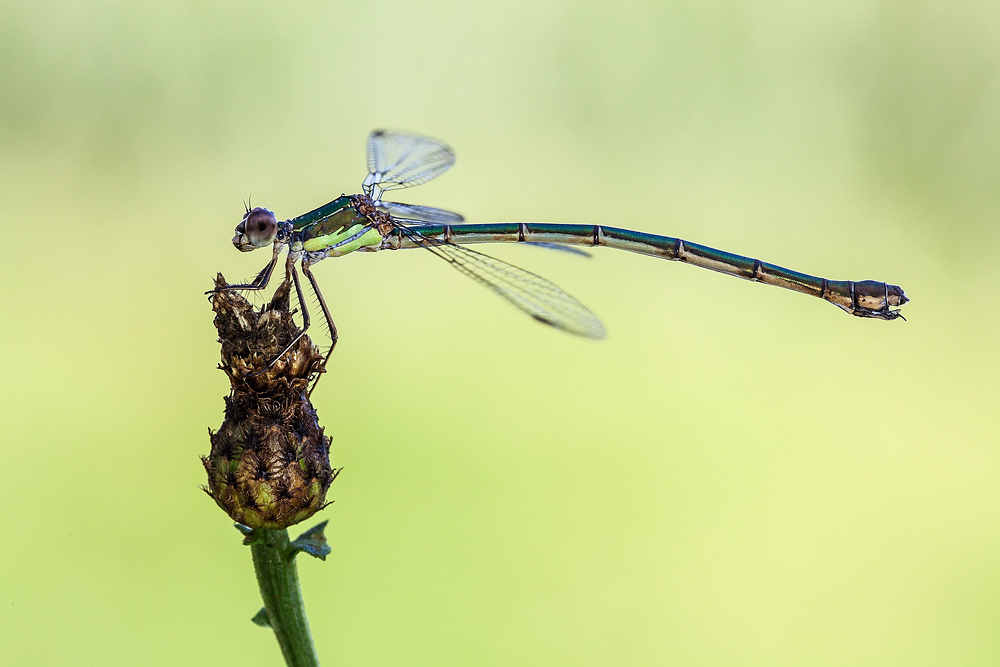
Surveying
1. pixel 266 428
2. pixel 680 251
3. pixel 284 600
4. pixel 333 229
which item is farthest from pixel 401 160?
pixel 284 600

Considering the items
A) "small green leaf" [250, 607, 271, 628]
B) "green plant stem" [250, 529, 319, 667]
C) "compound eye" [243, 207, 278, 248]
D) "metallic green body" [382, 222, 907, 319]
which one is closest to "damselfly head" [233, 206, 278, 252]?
"compound eye" [243, 207, 278, 248]

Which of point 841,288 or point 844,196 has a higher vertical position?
point 844,196

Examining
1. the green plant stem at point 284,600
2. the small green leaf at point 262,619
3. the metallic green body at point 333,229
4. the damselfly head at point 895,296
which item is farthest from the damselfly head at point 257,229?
the damselfly head at point 895,296

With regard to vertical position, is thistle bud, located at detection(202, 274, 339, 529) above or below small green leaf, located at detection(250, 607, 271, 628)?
above

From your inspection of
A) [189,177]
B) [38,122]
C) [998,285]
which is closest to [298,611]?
[189,177]

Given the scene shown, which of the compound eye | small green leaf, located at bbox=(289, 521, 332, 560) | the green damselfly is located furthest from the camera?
the green damselfly

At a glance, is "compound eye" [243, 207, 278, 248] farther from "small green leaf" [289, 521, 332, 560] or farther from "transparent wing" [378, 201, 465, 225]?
"small green leaf" [289, 521, 332, 560]

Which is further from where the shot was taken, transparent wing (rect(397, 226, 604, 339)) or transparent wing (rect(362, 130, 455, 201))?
transparent wing (rect(362, 130, 455, 201))

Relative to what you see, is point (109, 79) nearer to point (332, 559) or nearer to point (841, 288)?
point (332, 559)
